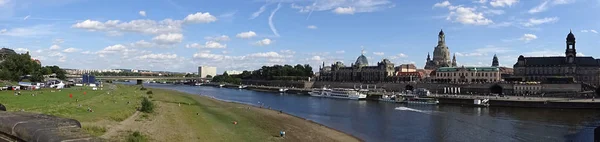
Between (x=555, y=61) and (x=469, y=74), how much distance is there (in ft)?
81.6

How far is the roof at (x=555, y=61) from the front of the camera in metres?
131

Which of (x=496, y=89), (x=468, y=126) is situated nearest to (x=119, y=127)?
(x=468, y=126)

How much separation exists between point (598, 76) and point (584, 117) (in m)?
84.2

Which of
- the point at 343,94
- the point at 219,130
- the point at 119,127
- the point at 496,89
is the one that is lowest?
the point at 219,130

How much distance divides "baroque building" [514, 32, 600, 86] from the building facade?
23.7 ft

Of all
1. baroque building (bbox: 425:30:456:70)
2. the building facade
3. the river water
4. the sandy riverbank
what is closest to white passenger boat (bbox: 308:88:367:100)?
the river water

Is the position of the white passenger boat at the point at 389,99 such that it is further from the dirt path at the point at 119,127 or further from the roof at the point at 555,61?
the roof at the point at 555,61

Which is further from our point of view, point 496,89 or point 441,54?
point 441,54

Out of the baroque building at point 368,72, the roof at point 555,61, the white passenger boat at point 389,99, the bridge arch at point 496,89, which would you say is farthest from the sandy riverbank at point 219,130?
the baroque building at point 368,72

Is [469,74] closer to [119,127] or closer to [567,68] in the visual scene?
[567,68]

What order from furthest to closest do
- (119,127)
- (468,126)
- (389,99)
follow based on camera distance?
(389,99) → (468,126) → (119,127)

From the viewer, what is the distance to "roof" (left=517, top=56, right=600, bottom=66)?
430 feet

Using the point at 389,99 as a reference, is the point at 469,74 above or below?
above

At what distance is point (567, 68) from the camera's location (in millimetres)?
130750
